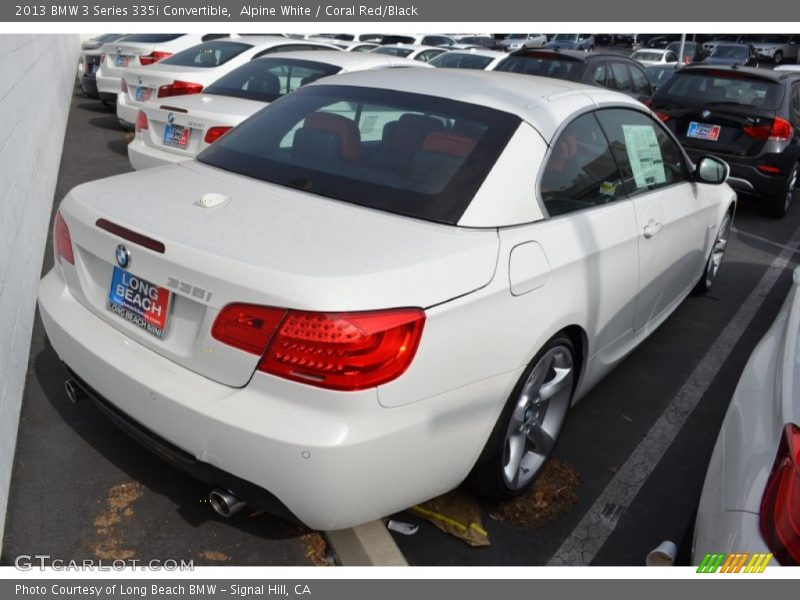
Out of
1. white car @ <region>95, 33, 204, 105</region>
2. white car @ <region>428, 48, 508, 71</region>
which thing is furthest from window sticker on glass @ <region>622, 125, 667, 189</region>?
white car @ <region>428, 48, 508, 71</region>

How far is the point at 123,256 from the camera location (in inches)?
98.7

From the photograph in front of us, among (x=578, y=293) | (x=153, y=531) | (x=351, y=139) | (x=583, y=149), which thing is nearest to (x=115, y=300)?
(x=153, y=531)

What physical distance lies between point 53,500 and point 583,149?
2.80 metres

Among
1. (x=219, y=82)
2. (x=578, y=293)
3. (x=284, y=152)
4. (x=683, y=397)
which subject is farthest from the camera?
(x=219, y=82)

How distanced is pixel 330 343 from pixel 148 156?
4871 millimetres

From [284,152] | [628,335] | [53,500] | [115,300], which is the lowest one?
[53,500]

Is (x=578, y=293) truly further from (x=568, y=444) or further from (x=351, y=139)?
(x=351, y=139)

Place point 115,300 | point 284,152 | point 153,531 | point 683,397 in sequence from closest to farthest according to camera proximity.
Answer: point 115,300 < point 153,531 < point 284,152 < point 683,397

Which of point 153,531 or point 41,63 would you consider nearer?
point 153,531

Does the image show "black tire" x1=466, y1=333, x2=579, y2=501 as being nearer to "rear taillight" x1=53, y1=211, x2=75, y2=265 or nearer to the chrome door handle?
the chrome door handle

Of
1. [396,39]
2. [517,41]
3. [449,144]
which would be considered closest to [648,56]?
[396,39]

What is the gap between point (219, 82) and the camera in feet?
23.2

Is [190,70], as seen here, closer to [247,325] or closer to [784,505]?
[247,325]

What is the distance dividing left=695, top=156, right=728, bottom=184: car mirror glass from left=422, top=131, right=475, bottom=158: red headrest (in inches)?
81.4
